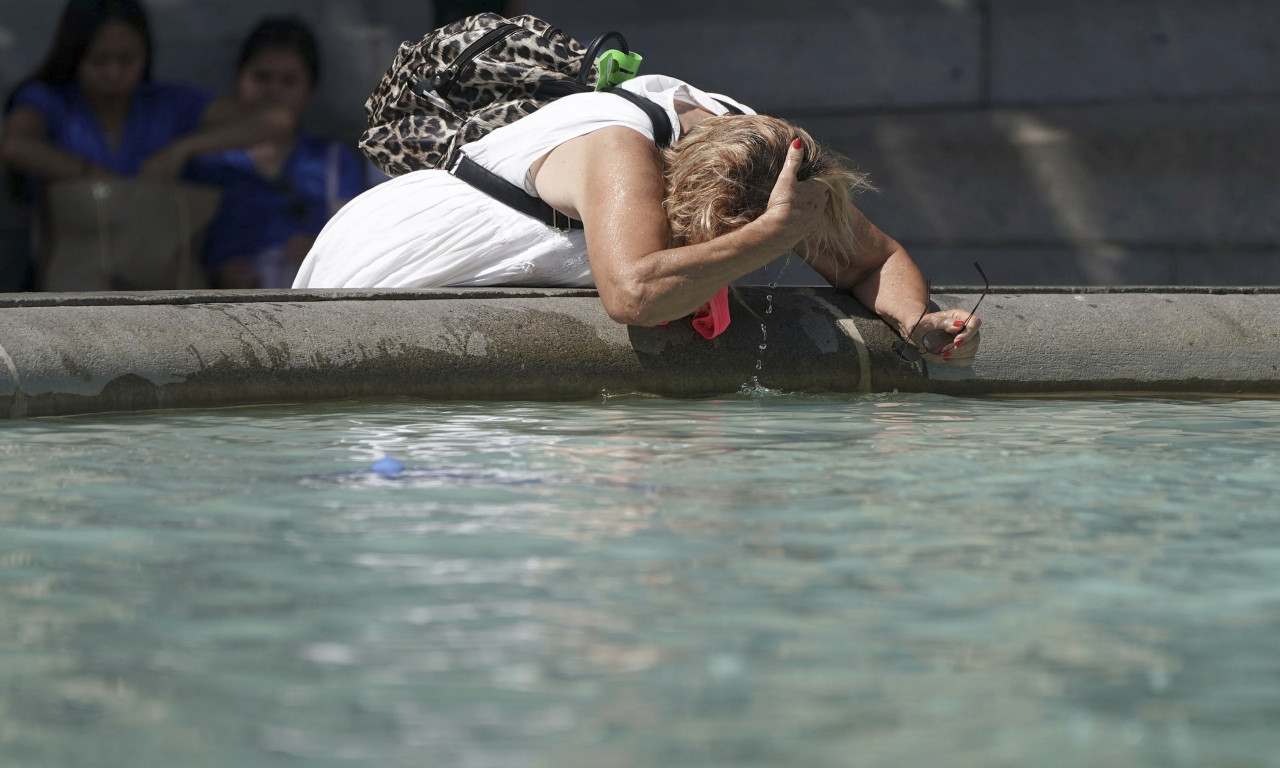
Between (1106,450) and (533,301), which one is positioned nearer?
(1106,450)

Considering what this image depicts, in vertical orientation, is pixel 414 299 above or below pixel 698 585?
above

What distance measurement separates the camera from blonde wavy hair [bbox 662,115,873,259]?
357 centimetres

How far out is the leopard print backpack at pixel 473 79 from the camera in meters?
4.25

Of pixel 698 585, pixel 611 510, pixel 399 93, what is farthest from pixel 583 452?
pixel 399 93

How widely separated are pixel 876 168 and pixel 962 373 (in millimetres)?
3858

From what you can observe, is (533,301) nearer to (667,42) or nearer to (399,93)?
(399,93)

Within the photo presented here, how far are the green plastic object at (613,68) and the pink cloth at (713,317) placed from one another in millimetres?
754

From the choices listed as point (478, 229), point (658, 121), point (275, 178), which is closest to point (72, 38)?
point (275, 178)

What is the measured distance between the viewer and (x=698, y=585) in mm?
1858

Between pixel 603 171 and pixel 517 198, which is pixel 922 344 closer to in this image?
pixel 603 171

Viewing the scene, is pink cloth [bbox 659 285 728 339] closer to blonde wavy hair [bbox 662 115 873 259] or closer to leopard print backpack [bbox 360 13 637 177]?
blonde wavy hair [bbox 662 115 873 259]

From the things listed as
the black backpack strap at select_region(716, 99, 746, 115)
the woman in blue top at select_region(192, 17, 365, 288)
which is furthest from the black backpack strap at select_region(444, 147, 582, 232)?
the woman in blue top at select_region(192, 17, 365, 288)

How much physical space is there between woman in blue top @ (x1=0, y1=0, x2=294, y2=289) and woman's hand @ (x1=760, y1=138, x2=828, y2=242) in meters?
4.95

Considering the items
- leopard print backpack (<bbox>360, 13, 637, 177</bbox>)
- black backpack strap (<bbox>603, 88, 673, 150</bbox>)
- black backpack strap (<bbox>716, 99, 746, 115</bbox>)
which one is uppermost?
leopard print backpack (<bbox>360, 13, 637, 177</bbox>)
